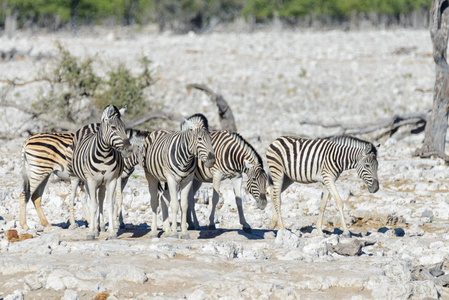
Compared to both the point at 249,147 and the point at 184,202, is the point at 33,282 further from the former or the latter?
the point at 249,147

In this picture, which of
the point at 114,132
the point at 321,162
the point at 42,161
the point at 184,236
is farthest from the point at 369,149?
the point at 42,161

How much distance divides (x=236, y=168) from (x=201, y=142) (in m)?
1.39

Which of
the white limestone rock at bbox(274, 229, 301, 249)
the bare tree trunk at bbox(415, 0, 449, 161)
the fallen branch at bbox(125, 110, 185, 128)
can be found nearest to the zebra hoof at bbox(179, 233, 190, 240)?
the white limestone rock at bbox(274, 229, 301, 249)

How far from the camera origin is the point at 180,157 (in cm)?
936

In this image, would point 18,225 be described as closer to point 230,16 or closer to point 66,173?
point 66,173

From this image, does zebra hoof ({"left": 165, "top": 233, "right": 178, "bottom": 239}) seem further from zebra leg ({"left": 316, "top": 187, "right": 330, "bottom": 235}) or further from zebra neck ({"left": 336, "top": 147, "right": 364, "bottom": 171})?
zebra neck ({"left": 336, "top": 147, "right": 364, "bottom": 171})

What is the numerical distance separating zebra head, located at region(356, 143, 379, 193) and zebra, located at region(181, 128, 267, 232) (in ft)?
5.37

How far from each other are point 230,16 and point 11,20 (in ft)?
70.7

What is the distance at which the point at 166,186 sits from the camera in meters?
10.5

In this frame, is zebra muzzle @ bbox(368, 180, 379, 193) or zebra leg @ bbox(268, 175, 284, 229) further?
zebra leg @ bbox(268, 175, 284, 229)

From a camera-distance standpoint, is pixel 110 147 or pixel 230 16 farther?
pixel 230 16

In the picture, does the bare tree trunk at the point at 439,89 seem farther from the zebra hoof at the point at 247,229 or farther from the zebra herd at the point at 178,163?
the zebra hoof at the point at 247,229

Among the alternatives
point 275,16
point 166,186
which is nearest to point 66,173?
point 166,186

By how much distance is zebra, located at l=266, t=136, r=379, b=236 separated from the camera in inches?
422
